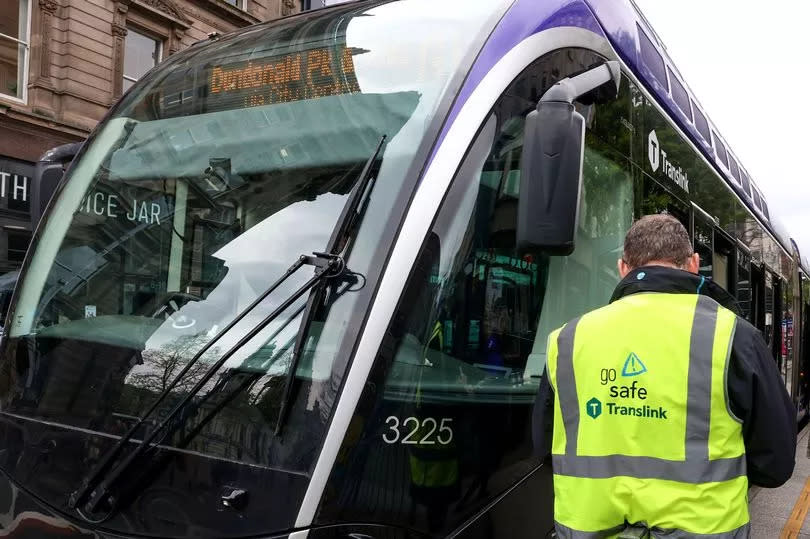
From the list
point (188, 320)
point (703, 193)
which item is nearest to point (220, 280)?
point (188, 320)

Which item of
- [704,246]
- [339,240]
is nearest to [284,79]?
[339,240]

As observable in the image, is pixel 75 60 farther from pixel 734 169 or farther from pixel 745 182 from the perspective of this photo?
pixel 734 169

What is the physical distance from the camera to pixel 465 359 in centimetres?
256

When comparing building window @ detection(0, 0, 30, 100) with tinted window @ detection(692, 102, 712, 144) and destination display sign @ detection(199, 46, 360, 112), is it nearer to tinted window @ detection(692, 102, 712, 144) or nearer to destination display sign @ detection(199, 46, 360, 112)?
tinted window @ detection(692, 102, 712, 144)

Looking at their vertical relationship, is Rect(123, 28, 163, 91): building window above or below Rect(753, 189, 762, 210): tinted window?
above

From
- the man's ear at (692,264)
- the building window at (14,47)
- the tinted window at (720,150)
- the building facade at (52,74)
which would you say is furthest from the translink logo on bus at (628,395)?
the building window at (14,47)

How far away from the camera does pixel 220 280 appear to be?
8.47ft

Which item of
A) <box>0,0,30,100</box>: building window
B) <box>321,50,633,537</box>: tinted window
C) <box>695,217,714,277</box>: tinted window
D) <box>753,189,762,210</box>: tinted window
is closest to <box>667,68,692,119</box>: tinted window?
<box>695,217,714,277</box>: tinted window

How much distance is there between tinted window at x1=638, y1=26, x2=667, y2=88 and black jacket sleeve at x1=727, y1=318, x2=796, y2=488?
252cm

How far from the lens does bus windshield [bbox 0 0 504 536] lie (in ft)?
7.38

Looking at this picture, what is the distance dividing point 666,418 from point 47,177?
3.04 metres

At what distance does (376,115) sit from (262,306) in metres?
0.78

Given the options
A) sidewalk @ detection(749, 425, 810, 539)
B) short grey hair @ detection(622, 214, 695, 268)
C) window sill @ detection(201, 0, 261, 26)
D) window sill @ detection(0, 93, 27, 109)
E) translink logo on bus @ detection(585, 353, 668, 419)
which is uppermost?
window sill @ detection(201, 0, 261, 26)

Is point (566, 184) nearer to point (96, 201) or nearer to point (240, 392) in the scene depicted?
point (240, 392)
